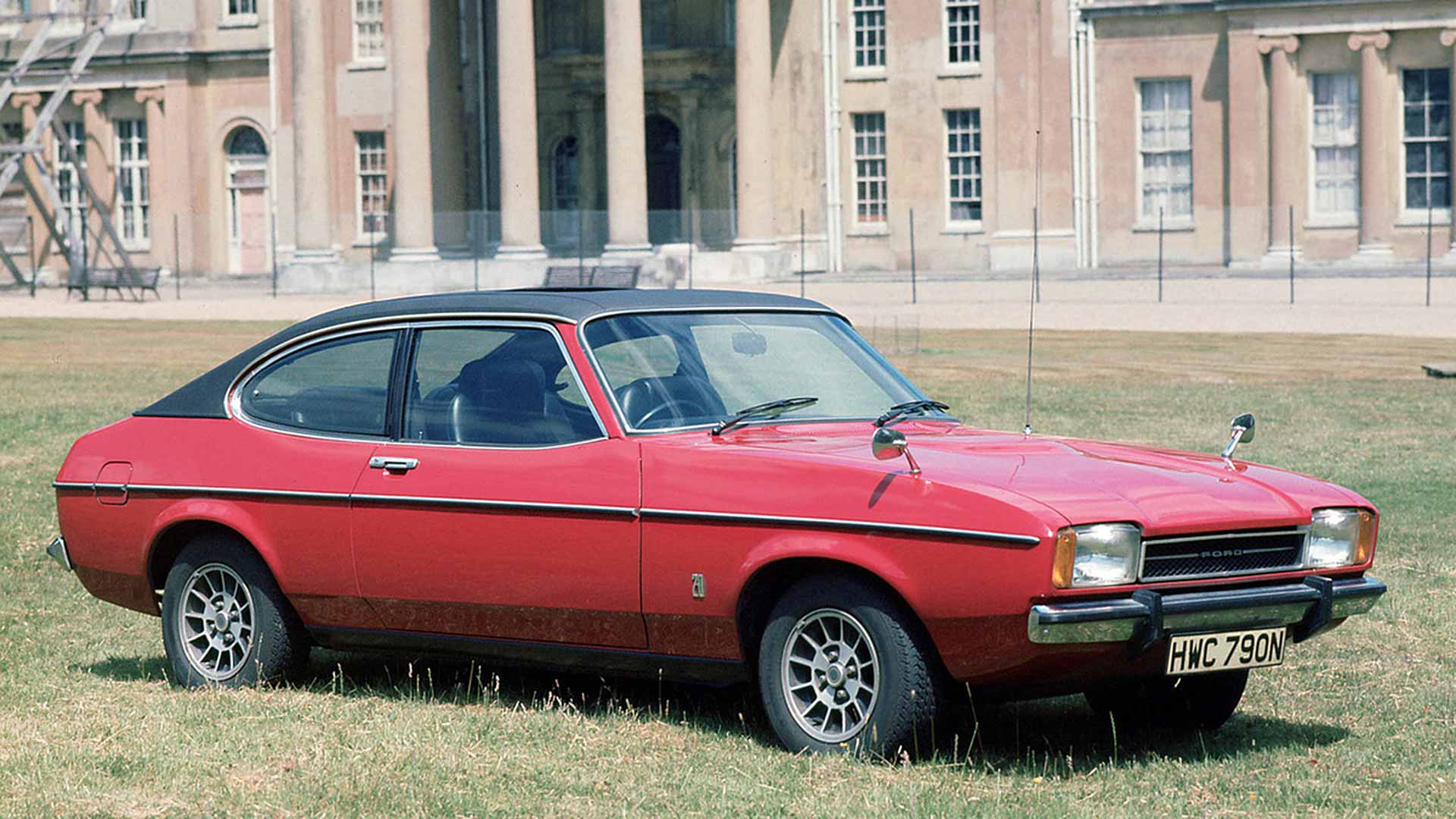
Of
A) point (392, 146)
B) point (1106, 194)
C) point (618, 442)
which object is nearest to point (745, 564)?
point (618, 442)

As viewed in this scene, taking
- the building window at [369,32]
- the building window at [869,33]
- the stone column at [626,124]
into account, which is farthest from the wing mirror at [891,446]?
the building window at [369,32]

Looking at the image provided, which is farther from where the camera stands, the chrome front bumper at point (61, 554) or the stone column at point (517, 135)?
the stone column at point (517, 135)

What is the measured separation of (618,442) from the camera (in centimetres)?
689

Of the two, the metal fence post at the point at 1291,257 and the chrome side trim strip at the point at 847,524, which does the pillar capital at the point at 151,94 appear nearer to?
the metal fence post at the point at 1291,257

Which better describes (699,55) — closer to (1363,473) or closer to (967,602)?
(1363,473)

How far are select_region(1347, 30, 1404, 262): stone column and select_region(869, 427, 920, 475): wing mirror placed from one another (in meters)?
41.6

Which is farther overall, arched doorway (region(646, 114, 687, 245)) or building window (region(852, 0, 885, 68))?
arched doorway (region(646, 114, 687, 245))

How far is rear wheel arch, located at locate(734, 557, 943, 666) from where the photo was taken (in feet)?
20.6

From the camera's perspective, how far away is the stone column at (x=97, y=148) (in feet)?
195

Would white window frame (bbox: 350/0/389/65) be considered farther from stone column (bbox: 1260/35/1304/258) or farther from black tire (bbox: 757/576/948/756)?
black tire (bbox: 757/576/948/756)

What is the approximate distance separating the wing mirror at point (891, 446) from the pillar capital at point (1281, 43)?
42.4 metres

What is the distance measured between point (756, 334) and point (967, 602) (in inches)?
69.8

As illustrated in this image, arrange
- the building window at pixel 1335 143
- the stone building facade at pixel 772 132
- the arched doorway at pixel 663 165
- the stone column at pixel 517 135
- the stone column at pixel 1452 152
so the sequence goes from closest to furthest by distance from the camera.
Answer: the stone column at pixel 1452 152 < the stone column at pixel 517 135 < the stone building facade at pixel 772 132 < the building window at pixel 1335 143 < the arched doorway at pixel 663 165

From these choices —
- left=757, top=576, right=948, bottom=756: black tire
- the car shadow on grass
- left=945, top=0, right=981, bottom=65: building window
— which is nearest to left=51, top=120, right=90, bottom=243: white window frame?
left=945, top=0, right=981, bottom=65: building window
